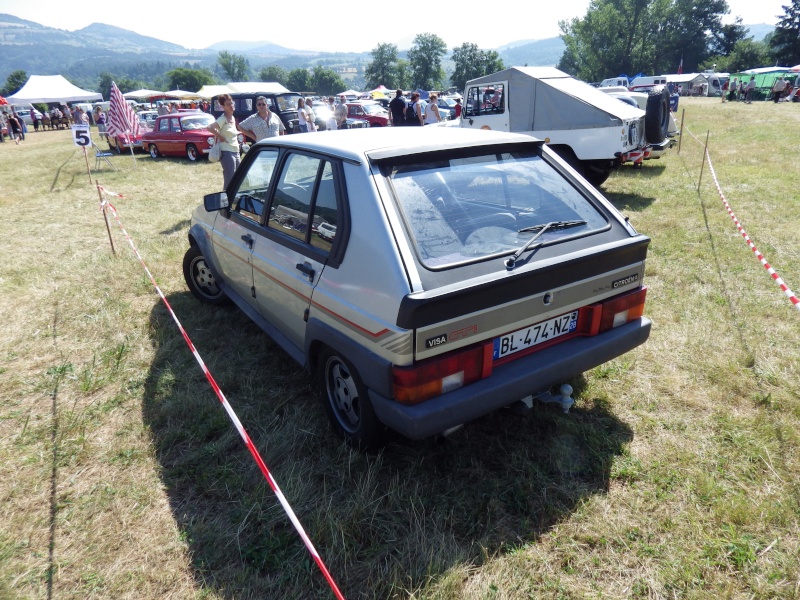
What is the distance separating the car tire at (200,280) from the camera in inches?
193

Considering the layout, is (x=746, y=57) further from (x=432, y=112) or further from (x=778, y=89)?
(x=432, y=112)

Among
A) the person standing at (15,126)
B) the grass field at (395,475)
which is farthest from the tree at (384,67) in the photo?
the grass field at (395,475)

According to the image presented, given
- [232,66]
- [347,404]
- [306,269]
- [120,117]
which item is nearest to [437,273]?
[306,269]

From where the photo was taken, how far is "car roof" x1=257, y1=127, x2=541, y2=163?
260cm

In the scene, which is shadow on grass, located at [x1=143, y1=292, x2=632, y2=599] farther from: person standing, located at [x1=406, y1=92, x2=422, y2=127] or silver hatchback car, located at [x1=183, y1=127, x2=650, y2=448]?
person standing, located at [x1=406, y1=92, x2=422, y2=127]

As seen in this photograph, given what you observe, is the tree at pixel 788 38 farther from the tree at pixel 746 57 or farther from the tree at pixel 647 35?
the tree at pixel 647 35

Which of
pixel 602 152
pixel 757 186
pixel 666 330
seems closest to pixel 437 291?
pixel 666 330

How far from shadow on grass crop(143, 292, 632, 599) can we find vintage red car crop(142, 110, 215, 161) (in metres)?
A: 13.9

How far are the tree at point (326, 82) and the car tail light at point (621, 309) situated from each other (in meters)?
159

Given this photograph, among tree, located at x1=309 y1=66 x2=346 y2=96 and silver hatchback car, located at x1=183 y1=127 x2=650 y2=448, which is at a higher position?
tree, located at x1=309 y1=66 x2=346 y2=96

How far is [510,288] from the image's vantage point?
7.75 ft

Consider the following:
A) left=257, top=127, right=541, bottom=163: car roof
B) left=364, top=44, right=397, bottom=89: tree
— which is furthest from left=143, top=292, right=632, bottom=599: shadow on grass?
left=364, top=44, right=397, bottom=89: tree

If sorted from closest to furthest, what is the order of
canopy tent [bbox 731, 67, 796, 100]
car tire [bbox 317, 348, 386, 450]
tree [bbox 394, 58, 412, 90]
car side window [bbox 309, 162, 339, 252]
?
car tire [bbox 317, 348, 386, 450]
car side window [bbox 309, 162, 339, 252]
canopy tent [bbox 731, 67, 796, 100]
tree [bbox 394, 58, 412, 90]

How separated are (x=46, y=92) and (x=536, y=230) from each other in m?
45.2
